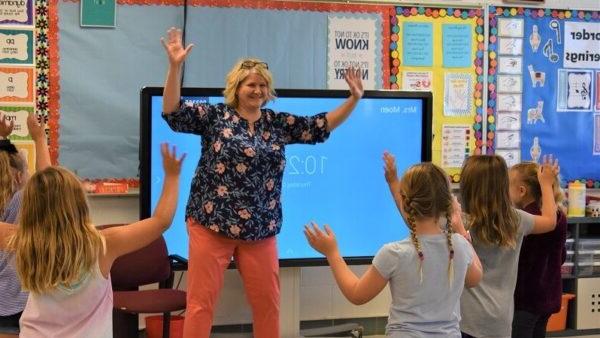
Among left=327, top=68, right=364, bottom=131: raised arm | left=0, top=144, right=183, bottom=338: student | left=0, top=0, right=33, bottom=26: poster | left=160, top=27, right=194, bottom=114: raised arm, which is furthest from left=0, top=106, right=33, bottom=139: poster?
left=0, top=144, right=183, bottom=338: student

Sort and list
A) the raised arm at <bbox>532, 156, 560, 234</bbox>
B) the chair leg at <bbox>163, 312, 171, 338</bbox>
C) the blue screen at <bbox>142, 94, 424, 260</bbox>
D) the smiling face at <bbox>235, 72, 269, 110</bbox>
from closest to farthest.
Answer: the raised arm at <bbox>532, 156, 560, 234</bbox>
the smiling face at <bbox>235, 72, 269, 110</bbox>
the chair leg at <bbox>163, 312, 171, 338</bbox>
the blue screen at <bbox>142, 94, 424, 260</bbox>

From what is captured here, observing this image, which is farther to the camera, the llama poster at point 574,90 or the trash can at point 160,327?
the llama poster at point 574,90

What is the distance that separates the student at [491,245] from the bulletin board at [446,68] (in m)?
1.90

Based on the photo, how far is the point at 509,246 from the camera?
2.82 meters

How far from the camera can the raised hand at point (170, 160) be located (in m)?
2.15

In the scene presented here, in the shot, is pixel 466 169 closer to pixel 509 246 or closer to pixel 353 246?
pixel 509 246

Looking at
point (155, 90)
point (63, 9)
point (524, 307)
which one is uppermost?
point (63, 9)

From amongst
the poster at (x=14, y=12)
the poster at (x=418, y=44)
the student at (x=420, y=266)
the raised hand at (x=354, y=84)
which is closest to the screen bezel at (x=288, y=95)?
the poster at (x=418, y=44)

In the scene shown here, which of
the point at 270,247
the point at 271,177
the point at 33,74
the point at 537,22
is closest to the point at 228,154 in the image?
the point at 271,177

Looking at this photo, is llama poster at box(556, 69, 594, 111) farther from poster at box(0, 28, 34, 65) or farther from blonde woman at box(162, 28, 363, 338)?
poster at box(0, 28, 34, 65)

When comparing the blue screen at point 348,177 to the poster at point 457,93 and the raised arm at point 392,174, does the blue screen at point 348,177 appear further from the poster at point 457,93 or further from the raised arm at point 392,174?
the raised arm at point 392,174

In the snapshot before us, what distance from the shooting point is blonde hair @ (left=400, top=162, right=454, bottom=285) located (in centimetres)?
229

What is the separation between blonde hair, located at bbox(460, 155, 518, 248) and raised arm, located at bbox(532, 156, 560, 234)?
15 cm

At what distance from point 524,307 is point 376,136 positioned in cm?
154
